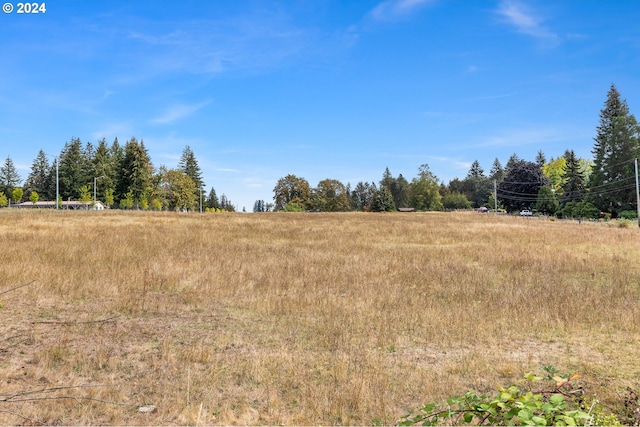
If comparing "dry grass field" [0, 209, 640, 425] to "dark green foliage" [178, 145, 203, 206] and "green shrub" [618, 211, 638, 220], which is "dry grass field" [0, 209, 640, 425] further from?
"dark green foliage" [178, 145, 203, 206]

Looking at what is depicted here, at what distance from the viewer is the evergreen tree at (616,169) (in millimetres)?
59219

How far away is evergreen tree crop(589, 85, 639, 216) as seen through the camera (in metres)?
59.2

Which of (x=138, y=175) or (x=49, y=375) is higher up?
(x=138, y=175)

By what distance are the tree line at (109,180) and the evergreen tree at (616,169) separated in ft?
296

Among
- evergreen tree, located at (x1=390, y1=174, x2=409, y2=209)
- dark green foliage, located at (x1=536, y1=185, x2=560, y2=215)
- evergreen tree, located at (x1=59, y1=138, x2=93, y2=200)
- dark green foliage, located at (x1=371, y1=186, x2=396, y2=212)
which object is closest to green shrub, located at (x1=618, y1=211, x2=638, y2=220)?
dark green foliage, located at (x1=536, y1=185, x2=560, y2=215)

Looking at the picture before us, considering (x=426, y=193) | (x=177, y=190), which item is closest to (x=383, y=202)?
(x=426, y=193)

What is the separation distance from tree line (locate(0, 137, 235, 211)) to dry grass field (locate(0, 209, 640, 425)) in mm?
71594

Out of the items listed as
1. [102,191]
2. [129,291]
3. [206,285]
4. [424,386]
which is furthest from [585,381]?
[102,191]

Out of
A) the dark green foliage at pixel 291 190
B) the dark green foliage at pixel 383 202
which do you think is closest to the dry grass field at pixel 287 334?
the dark green foliage at pixel 383 202

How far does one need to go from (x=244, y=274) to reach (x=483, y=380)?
28.1 feet

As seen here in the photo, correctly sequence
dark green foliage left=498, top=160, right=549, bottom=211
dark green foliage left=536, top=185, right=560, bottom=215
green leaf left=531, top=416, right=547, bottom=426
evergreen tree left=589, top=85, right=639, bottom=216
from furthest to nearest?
dark green foliage left=498, top=160, right=549, bottom=211
dark green foliage left=536, top=185, right=560, bottom=215
evergreen tree left=589, top=85, right=639, bottom=216
green leaf left=531, top=416, right=547, bottom=426

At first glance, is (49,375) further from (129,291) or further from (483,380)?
(483,380)

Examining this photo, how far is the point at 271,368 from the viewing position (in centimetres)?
535

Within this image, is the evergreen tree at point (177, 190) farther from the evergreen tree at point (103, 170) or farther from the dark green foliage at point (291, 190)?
the dark green foliage at point (291, 190)
